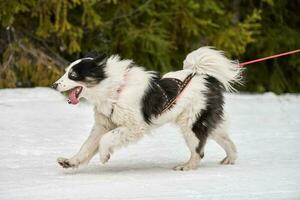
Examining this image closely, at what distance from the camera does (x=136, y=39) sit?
13398 mm

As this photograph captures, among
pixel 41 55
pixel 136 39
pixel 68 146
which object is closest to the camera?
pixel 68 146

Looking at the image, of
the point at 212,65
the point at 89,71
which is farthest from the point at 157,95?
the point at 212,65

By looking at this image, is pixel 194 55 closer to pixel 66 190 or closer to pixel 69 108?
pixel 66 190

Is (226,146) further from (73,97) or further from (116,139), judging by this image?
(73,97)

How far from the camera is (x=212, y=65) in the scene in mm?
7582

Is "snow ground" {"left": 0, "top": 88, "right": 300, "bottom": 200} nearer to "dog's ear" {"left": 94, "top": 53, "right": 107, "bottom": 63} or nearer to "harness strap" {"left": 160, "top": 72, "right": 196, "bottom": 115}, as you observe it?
"harness strap" {"left": 160, "top": 72, "right": 196, "bottom": 115}

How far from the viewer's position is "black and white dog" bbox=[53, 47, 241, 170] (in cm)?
683

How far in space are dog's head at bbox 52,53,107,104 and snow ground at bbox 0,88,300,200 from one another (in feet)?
2.62

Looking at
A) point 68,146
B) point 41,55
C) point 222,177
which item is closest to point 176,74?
point 222,177

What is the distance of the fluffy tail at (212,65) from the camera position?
7574 mm

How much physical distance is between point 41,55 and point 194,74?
5653mm

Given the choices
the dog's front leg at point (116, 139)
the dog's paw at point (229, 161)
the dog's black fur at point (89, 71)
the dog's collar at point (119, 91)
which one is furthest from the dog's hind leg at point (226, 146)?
the dog's black fur at point (89, 71)

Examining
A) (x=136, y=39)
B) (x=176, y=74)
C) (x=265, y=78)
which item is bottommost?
(x=265, y=78)

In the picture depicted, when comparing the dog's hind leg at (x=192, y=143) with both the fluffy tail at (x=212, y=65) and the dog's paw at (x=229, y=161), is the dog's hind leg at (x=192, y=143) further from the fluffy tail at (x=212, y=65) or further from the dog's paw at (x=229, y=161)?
the fluffy tail at (x=212, y=65)
